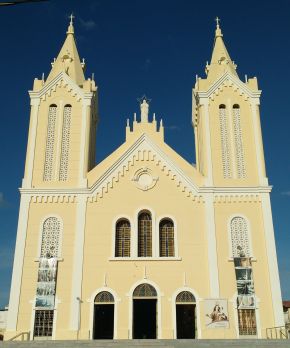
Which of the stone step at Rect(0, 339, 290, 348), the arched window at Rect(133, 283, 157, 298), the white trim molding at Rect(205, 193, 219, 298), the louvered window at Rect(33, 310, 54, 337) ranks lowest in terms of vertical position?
the stone step at Rect(0, 339, 290, 348)

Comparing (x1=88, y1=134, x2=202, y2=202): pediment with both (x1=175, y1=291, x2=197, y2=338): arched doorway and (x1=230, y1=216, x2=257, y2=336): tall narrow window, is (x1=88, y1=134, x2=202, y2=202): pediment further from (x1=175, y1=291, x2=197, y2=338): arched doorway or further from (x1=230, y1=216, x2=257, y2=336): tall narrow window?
(x1=175, y1=291, x2=197, y2=338): arched doorway

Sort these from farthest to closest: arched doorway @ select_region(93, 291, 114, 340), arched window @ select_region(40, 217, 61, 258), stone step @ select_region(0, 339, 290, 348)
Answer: arched window @ select_region(40, 217, 61, 258), arched doorway @ select_region(93, 291, 114, 340), stone step @ select_region(0, 339, 290, 348)

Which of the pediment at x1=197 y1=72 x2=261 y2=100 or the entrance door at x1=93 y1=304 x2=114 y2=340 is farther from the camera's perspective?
the pediment at x1=197 y1=72 x2=261 y2=100

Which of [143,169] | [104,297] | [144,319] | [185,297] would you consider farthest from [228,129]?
[104,297]

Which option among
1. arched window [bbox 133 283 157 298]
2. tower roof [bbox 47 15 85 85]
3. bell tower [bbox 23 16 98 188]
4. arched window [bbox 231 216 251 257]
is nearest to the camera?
arched window [bbox 133 283 157 298]

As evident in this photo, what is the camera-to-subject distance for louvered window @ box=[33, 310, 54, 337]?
2238 centimetres

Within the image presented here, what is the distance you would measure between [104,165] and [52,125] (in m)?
4.46

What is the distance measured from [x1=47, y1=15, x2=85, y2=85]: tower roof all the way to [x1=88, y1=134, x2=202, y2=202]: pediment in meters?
6.61

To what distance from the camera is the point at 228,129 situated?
27.8m

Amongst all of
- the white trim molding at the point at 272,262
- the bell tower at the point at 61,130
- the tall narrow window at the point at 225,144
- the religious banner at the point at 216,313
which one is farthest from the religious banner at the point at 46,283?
the white trim molding at the point at 272,262

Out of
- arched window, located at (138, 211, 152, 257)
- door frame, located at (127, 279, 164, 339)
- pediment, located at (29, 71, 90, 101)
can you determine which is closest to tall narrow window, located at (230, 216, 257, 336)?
door frame, located at (127, 279, 164, 339)

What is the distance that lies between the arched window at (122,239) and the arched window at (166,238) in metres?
1.90

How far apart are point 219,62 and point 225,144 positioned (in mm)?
6860

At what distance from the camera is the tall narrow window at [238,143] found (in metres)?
26.6
